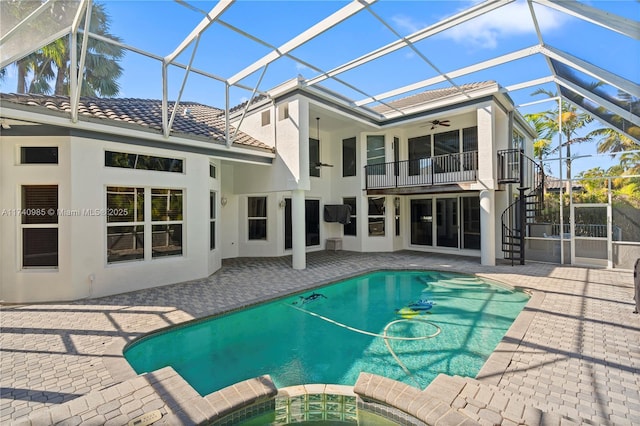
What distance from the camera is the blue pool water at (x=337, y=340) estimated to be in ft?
14.9

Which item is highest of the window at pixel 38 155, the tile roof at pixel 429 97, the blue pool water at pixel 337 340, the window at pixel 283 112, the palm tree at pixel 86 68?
the palm tree at pixel 86 68

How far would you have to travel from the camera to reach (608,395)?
3490mm

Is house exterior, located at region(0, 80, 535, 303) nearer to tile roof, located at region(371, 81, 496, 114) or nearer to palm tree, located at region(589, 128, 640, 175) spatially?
tile roof, located at region(371, 81, 496, 114)

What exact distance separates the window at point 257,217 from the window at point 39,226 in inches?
276

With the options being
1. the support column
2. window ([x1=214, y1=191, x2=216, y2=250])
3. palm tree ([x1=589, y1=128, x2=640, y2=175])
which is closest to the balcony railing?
the support column

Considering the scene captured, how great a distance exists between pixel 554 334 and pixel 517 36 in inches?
267

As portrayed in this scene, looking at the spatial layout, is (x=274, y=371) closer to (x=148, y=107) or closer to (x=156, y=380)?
(x=156, y=380)

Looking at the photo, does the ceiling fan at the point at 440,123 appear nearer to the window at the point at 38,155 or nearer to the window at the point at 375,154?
the window at the point at 375,154

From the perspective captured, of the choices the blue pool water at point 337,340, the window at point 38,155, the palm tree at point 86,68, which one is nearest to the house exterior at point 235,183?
the window at point 38,155

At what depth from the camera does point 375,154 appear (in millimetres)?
14422

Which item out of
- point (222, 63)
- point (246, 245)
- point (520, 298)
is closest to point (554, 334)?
point (520, 298)

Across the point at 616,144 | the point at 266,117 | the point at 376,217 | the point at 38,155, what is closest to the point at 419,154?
the point at 376,217

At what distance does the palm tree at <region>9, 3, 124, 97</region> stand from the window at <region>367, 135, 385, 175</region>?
15.1m

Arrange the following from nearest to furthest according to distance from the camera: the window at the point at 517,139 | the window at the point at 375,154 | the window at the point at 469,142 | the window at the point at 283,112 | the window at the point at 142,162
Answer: the window at the point at 142,162
the window at the point at 283,112
the window at the point at 469,142
the window at the point at 517,139
the window at the point at 375,154
